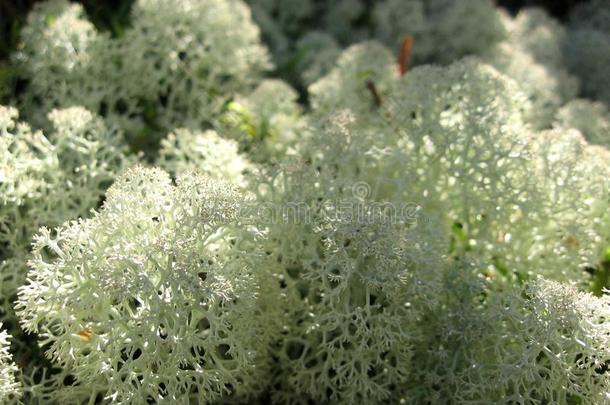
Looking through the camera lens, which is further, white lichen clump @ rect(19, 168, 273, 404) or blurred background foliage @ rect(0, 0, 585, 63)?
blurred background foliage @ rect(0, 0, 585, 63)

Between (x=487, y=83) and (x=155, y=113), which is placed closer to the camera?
(x=487, y=83)

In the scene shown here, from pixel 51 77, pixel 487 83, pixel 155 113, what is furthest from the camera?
pixel 155 113

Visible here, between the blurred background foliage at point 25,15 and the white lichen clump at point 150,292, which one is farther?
the blurred background foliage at point 25,15

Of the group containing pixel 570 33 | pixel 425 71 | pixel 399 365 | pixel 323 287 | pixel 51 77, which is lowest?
pixel 570 33

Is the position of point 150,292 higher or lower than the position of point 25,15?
lower

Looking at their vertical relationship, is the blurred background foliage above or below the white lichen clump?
above

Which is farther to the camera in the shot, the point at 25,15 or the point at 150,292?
the point at 25,15

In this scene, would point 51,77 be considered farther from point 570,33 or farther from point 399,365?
point 570,33

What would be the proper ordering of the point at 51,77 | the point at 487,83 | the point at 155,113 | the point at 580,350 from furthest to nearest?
the point at 155,113 < the point at 51,77 < the point at 487,83 < the point at 580,350

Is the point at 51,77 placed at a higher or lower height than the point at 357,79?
higher

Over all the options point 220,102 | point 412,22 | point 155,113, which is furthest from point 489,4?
point 155,113

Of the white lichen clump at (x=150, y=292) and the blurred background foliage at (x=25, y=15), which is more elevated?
the blurred background foliage at (x=25, y=15)
